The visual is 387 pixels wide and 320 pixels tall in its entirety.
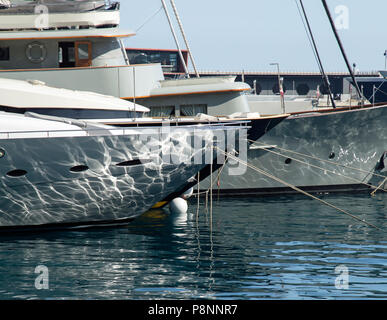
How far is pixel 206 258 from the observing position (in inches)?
516

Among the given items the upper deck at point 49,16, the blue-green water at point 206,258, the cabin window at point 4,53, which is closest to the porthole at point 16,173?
the blue-green water at point 206,258

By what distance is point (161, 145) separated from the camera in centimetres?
1553

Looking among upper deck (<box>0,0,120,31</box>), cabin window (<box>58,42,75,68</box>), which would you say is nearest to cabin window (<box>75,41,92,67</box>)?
cabin window (<box>58,42,75,68</box>)

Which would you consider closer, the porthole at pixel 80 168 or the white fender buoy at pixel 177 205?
the porthole at pixel 80 168

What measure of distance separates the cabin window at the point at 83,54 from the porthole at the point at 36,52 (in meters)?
1.06

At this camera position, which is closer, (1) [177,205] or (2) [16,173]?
(2) [16,173]

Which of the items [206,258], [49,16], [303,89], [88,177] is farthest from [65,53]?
[303,89]

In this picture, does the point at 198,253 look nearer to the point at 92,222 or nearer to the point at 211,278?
the point at 211,278

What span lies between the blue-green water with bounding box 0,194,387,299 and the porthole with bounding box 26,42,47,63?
7.37 m

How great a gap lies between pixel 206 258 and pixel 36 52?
12207 mm

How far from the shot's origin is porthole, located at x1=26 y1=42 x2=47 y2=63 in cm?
2245

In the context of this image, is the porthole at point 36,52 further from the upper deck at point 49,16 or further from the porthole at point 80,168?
the porthole at point 80,168

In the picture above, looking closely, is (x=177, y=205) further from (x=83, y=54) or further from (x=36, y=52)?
(x=36, y=52)

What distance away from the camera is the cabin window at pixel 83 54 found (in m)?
22.5
